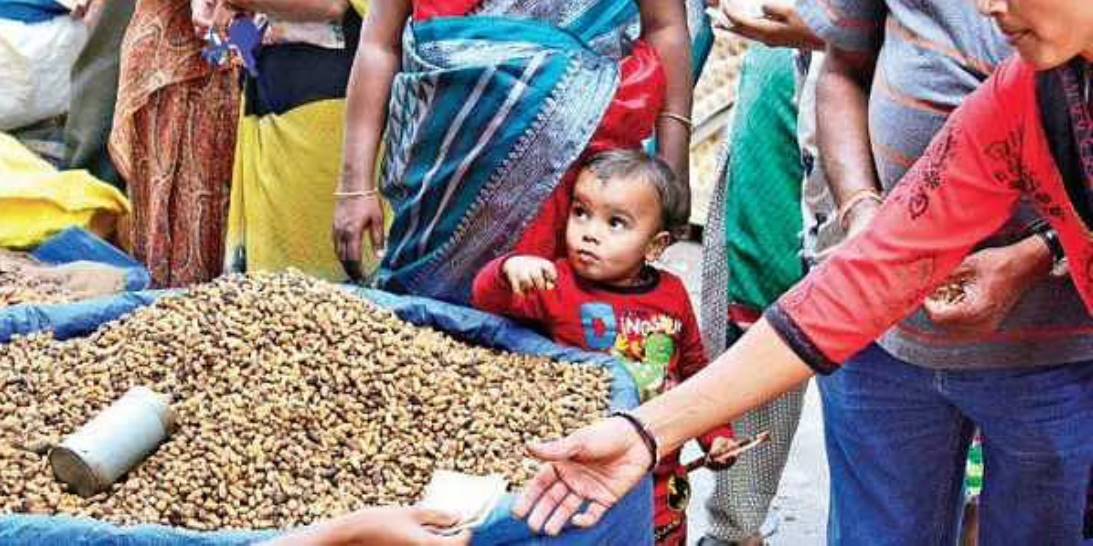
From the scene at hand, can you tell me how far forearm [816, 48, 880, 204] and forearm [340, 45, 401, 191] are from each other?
3.20ft

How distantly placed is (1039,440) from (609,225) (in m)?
0.88

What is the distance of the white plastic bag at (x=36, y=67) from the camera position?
608 centimetres

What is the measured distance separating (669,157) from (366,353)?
0.78m

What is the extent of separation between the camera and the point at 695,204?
6520mm

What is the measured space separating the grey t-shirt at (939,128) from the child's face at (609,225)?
576mm

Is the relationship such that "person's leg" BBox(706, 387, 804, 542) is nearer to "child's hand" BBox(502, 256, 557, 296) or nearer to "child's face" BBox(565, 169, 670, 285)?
"child's face" BBox(565, 169, 670, 285)

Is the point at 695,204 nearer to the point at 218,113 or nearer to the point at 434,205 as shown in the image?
the point at 218,113

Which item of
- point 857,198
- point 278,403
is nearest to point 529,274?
point 278,403

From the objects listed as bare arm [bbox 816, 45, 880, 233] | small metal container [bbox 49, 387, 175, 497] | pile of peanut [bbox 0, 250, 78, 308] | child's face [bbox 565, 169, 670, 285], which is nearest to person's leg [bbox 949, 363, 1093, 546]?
bare arm [bbox 816, 45, 880, 233]

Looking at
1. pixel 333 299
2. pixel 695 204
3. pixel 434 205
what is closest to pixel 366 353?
pixel 333 299

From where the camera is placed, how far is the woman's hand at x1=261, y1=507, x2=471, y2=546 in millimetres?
2260

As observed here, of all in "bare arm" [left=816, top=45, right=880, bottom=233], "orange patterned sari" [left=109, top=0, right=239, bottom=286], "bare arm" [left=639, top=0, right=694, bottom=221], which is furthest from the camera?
"orange patterned sari" [left=109, top=0, right=239, bottom=286]

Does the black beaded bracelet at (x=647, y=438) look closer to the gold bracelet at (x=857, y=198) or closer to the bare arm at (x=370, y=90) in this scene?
the gold bracelet at (x=857, y=198)

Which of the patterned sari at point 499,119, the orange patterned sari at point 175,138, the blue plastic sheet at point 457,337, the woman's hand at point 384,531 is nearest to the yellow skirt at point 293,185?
the orange patterned sari at point 175,138
